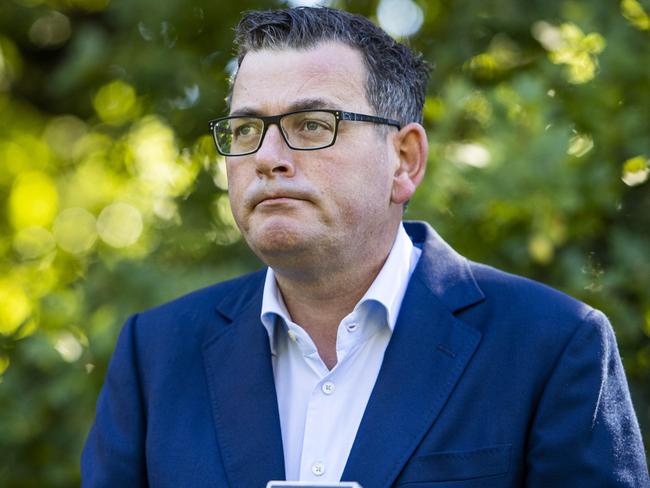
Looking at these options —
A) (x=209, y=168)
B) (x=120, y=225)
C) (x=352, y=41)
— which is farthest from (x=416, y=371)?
(x=120, y=225)

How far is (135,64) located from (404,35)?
3.67 feet

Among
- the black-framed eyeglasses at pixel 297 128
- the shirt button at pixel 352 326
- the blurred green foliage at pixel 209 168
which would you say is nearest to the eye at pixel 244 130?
the black-framed eyeglasses at pixel 297 128

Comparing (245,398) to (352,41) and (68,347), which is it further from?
(68,347)

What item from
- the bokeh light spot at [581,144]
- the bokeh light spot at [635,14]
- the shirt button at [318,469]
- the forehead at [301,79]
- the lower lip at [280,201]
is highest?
the bokeh light spot at [635,14]

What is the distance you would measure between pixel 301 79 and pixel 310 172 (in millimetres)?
233

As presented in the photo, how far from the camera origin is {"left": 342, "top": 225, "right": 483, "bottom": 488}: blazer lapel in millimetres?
2109

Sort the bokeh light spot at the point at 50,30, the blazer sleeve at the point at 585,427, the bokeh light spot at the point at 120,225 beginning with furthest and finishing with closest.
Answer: the bokeh light spot at the point at 50,30
the bokeh light spot at the point at 120,225
the blazer sleeve at the point at 585,427

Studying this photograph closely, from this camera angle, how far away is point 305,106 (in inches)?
87.1

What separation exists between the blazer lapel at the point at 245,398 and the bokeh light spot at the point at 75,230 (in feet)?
6.07

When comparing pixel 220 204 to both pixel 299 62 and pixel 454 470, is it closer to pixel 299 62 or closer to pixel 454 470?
pixel 299 62

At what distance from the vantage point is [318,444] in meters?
2.20

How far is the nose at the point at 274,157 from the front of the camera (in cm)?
217

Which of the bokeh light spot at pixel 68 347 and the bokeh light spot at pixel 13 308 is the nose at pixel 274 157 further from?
the bokeh light spot at pixel 13 308

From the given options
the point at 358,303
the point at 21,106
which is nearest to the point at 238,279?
the point at 358,303
